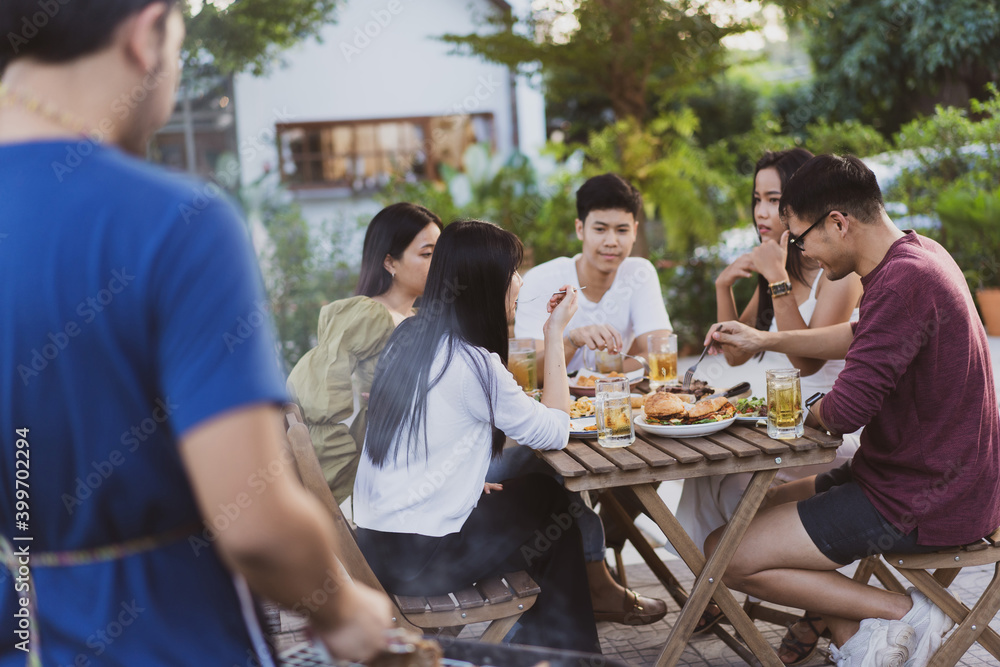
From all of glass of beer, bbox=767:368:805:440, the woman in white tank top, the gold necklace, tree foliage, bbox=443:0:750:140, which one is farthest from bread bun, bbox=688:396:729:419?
tree foliage, bbox=443:0:750:140

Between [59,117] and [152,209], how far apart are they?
0.52ft

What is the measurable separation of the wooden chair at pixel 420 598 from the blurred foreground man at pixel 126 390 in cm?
128

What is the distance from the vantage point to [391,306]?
3549 millimetres

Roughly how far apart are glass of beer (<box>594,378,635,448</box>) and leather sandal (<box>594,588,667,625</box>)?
1.00 metres

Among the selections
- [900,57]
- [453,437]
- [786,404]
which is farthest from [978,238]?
[900,57]

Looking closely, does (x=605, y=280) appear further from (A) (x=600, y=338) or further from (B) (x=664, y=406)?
(B) (x=664, y=406)

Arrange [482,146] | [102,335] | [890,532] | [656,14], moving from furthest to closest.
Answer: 1. [482,146]
2. [656,14]
3. [890,532]
4. [102,335]

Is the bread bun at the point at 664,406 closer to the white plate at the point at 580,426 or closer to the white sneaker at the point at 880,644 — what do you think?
the white plate at the point at 580,426

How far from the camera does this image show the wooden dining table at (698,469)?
235 cm

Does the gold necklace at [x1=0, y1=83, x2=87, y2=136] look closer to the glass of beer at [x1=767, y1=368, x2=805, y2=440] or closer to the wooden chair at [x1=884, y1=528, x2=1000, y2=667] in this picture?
the glass of beer at [x1=767, y1=368, x2=805, y2=440]

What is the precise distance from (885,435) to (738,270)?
1.27 m

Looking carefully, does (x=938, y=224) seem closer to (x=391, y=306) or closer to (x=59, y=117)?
(x=391, y=306)

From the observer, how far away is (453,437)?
248 centimetres

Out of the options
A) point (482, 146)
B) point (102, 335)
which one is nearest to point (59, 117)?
point (102, 335)
